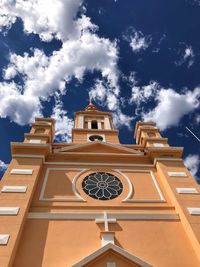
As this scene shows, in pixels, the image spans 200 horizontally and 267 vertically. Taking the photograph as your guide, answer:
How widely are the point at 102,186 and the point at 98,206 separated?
1.66 meters

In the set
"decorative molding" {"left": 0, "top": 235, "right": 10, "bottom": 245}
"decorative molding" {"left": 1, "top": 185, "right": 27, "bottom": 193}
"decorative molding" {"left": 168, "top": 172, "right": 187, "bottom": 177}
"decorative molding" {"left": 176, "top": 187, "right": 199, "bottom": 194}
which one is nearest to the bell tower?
"decorative molding" {"left": 168, "top": 172, "right": 187, "bottom": 177}

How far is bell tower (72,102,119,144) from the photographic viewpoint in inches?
827

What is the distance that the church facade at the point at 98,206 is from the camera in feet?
34.3

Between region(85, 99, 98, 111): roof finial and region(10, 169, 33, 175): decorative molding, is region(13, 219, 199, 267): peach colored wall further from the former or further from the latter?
region(85, 99, 98, 111): roof finial

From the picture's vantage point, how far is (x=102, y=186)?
47.5ft

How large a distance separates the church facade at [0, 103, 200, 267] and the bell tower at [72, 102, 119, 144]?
3.05 metres

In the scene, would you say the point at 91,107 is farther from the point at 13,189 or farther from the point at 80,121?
the point at 13,189

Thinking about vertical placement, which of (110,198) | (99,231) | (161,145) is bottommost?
(99,231)

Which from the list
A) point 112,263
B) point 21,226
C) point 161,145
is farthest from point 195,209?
point 21,226

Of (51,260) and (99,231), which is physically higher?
(99,231)

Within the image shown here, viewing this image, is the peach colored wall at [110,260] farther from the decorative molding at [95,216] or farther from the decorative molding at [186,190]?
the decorative molding at [186,190]

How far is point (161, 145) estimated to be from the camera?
17828 mm

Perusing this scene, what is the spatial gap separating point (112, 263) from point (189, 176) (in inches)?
270

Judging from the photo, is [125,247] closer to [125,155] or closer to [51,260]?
[51,260]
